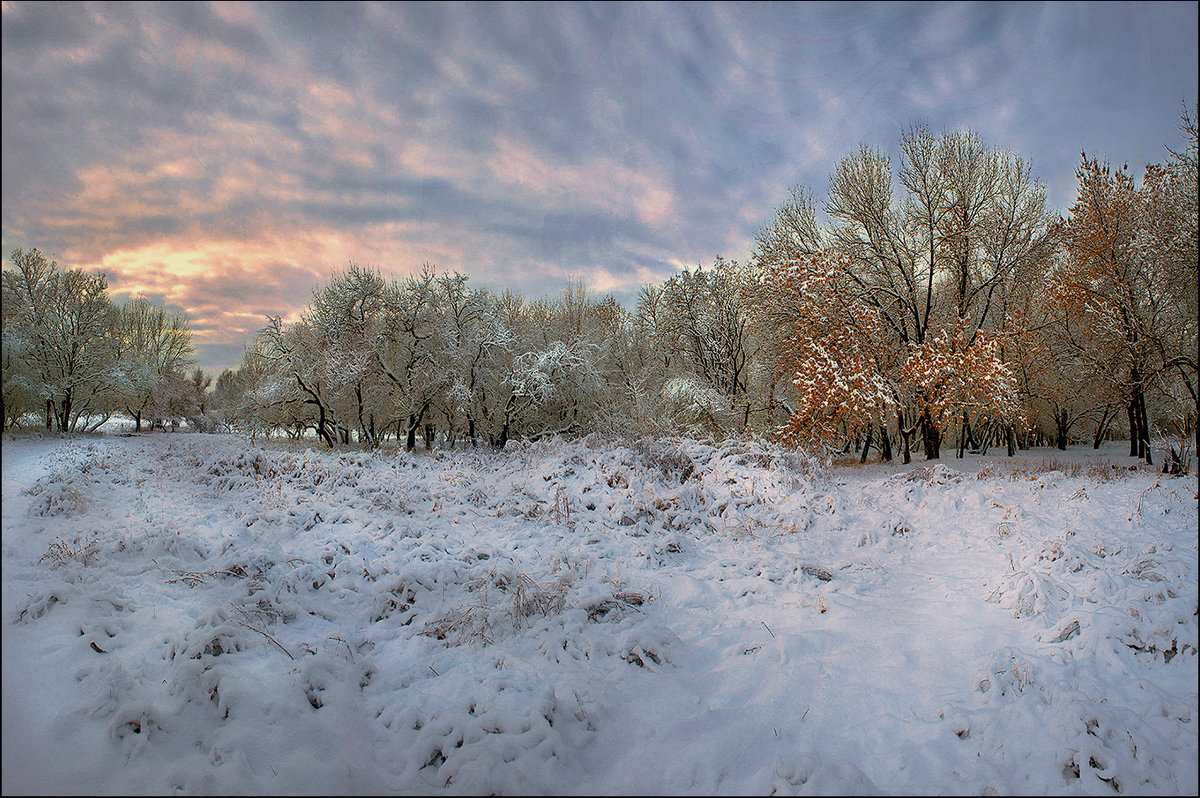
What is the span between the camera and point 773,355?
57.9 feet

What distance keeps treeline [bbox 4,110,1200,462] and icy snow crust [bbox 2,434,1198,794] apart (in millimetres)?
1679

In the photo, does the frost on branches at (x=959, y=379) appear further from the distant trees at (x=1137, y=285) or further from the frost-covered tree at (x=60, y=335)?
the frost-covered tree at (x=60, y=335)

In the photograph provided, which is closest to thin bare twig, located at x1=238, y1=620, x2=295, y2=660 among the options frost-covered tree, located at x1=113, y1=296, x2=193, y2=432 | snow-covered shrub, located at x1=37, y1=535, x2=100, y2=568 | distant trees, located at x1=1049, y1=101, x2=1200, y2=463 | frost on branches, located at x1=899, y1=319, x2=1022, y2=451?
snow-covered shrub, located at x1=37, y1=535, x2=100, y2=568

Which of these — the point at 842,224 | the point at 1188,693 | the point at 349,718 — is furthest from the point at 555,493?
the point at 842,224

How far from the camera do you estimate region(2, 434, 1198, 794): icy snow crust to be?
9.39ft

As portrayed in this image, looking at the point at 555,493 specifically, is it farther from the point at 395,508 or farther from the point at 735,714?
the point at 735,714

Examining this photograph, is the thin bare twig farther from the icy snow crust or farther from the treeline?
the treeline

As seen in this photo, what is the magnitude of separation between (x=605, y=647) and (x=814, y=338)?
37.5 feet

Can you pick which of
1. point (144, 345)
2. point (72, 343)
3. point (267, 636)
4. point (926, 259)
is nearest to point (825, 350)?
point (926, 259)

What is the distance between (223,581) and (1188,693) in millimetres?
8009

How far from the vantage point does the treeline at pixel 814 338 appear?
6582mm

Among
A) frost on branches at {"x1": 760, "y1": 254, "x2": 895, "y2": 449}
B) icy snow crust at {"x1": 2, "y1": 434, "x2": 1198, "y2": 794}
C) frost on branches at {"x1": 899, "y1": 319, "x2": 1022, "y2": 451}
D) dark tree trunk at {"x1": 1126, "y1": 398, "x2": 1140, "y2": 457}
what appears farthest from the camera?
frost on branches at {"x1": 760, "y1": 254, "x2": 895, "y2": 449}

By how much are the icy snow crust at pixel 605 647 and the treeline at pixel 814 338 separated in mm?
1679

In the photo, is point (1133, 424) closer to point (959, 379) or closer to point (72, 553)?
point (959, 379)
